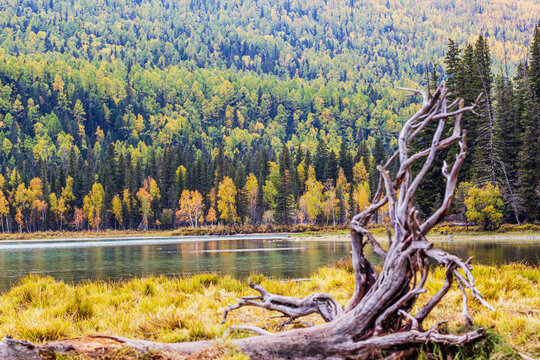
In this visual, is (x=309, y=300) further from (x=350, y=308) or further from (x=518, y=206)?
(x=518, y=206)

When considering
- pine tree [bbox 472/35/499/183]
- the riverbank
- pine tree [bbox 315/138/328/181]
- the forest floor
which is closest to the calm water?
the riverbank

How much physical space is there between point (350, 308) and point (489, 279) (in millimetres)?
5954

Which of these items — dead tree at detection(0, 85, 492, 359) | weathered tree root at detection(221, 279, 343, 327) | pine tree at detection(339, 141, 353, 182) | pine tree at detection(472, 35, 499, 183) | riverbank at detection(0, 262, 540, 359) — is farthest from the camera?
pine tree at detection(339, 141, 353, 182)

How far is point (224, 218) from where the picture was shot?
113562 mm

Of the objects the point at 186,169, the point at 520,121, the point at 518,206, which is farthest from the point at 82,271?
the point at 186,169

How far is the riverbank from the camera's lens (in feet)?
25.4

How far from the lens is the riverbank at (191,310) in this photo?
7.73 metres

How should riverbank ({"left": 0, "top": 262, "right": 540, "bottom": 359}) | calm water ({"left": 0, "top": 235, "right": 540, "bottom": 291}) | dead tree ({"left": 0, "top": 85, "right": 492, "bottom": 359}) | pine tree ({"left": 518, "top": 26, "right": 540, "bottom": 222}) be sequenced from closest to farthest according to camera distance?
1. dead tree ({"left": 0, "top": 85, "right": 492, "bottom": 359})
2. riverbank ({"left": 0, "top": 262, "right": 540, "bottom": 359})
3. calm water ({"left": 0, "top": 235, "right": 540, "bottom": 291})
4. pine tree ({"left": 518, "top": 26, "right": 540, "bottom": 222})

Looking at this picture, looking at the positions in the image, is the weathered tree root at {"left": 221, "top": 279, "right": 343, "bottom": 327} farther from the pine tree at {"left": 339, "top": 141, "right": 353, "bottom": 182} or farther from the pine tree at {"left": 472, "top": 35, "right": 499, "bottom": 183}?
the pine tree at {"left": 339, "top": 141, "right": 353, "bottom": 182}

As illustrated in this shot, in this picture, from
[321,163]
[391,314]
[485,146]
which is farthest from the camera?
[321,163]

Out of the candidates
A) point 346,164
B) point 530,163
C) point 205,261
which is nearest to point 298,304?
point 205,261

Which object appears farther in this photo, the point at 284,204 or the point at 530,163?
the point at 284,204

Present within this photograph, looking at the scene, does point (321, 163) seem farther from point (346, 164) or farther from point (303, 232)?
point (303, 232)

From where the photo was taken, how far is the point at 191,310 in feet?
32.9
